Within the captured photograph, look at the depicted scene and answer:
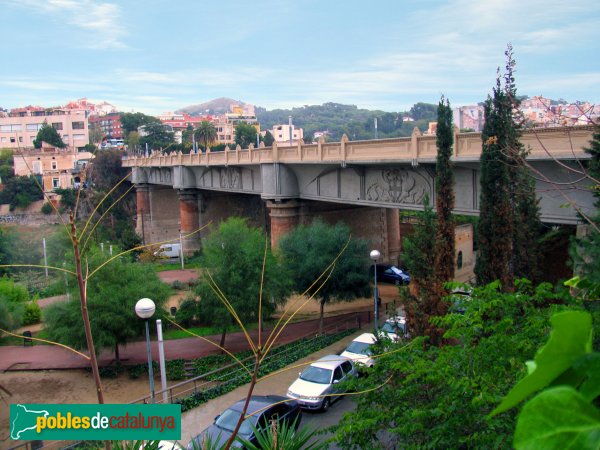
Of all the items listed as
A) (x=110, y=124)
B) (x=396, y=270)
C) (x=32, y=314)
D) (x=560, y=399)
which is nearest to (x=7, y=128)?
(x=110, y=124)

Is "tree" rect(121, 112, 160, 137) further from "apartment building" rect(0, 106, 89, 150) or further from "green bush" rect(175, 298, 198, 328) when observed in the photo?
"green bush" rect(175, 298, 198, 328)

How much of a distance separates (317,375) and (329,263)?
709 centimetres

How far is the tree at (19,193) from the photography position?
65.1 m

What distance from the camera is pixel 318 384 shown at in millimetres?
13906

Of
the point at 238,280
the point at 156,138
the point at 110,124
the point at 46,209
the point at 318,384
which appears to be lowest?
the point at 318,384

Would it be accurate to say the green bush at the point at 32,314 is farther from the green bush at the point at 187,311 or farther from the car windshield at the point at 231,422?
the car windshield at the point at 231,422

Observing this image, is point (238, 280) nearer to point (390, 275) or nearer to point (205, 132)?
point (390, 275)

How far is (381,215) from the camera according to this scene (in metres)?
32.0

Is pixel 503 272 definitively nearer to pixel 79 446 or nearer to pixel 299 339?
pixel 299 339

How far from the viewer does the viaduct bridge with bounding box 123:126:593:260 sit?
14195 mm

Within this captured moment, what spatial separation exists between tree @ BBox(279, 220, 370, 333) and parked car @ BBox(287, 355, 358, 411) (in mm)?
6036

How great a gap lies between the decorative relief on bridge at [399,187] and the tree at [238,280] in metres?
5.10

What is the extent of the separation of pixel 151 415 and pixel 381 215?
98.3ft

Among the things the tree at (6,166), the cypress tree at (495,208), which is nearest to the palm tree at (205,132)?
the tree at (6,166)
